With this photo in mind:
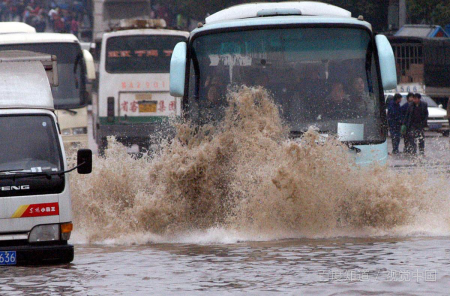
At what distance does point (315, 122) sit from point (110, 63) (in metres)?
14.2

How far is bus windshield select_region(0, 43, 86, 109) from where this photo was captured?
21.6m

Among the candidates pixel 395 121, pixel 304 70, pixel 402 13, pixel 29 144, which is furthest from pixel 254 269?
pixel 402 13

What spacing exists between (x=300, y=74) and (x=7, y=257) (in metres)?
4.62

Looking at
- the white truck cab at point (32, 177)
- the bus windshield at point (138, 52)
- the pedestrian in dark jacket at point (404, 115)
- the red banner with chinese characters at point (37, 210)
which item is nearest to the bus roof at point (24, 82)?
the white truck cab at point (32, 177)

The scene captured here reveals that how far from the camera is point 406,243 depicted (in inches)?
439

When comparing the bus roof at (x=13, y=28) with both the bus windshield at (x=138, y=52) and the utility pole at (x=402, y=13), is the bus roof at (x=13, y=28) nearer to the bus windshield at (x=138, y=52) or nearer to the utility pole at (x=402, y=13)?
the bus windshield at (x=138, y=52)

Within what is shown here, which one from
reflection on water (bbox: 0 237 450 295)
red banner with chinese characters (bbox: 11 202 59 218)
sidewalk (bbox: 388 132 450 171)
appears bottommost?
sidewalk (bbox: 388 132 450 171)

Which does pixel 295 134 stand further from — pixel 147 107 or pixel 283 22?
pixel 147 107

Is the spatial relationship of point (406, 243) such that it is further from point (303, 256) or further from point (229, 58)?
point (229, 58)

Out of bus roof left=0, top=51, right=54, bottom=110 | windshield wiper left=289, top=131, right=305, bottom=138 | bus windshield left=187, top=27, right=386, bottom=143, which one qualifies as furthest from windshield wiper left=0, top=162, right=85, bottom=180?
windshield wiper left=289, top=131, right=305, bottom=138

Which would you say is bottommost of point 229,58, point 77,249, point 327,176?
point 77,249

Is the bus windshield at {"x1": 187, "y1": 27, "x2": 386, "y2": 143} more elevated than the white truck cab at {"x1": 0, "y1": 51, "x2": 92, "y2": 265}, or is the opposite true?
the bus windshield at {"x1": 187, "y1": 27, "x2": 386, "y2": 143}

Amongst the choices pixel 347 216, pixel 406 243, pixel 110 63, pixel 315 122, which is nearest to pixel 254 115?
pixel 315 122

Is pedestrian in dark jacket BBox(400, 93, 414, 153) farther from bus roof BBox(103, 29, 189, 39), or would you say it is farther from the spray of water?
the spray of water
